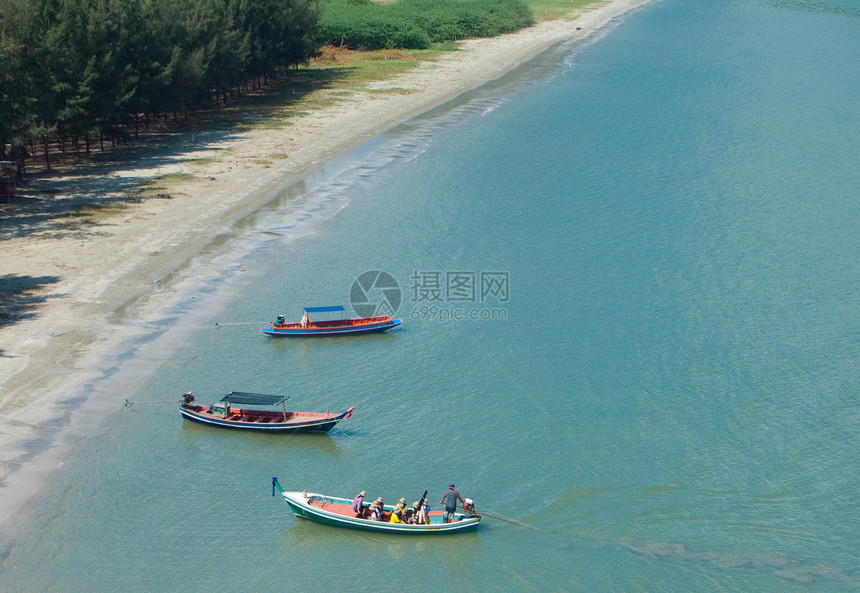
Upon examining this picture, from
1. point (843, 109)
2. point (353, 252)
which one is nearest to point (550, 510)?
point (353, 252)

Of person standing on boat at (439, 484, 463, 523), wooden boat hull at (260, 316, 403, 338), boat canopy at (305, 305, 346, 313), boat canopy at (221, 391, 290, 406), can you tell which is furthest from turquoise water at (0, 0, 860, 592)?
boat canopy at (305, 305, 346, 313)

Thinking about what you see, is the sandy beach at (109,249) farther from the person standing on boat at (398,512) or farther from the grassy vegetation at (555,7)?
the grassy vegetation at (555,7)

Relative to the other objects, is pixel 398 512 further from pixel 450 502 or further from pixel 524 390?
pixel 524 390

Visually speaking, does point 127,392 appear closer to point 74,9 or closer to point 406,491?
point 406,491

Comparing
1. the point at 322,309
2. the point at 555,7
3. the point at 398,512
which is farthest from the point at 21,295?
the point at 555,7

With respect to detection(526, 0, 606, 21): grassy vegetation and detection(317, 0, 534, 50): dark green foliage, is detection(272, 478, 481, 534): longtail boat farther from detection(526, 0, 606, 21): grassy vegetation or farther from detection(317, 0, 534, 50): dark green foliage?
detection(526, 0, 606, 21): grassy vegetation
